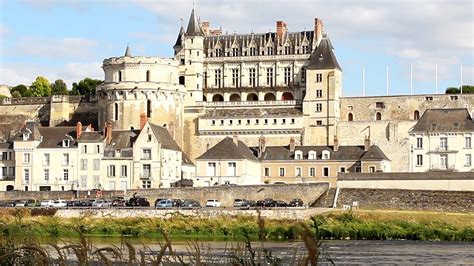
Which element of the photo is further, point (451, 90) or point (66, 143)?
point (451, 90)

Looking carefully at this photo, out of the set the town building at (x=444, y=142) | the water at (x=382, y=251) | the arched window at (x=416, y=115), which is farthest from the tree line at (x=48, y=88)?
the water at (x=382, y=251)

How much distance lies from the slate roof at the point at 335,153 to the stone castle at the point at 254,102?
7445 millimetres

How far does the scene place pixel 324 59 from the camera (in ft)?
245

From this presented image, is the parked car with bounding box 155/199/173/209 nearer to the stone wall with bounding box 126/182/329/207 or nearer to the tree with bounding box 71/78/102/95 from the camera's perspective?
the stone wall with bounding box 126/182/329/207

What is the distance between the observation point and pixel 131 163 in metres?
61.3

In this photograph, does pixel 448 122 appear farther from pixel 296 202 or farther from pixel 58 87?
pixel 58 87

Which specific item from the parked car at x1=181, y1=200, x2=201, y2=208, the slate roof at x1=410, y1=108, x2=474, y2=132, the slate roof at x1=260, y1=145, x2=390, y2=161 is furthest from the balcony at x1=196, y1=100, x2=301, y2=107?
Answer: the parked car at x1=181, y1=200, x2=201, y2=208

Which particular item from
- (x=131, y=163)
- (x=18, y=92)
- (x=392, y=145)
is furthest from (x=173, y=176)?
(x=18, y=92)

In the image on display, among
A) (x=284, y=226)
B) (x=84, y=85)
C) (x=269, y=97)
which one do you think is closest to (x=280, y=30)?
(x=269, y=97)

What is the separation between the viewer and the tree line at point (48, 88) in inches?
3937

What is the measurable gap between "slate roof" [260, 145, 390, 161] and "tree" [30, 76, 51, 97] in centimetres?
4153

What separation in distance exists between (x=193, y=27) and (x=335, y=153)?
69.4 feet

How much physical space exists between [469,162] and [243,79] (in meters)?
24.9

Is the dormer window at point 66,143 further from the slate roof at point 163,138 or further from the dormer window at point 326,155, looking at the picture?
the dormer window at point 326,155
